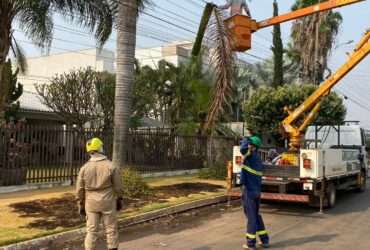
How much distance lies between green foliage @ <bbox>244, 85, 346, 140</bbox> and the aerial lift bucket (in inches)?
603

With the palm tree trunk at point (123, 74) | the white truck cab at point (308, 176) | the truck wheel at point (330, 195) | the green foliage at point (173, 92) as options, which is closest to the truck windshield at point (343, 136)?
the white truck cab at point (308, 176)

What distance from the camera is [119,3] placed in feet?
41.4

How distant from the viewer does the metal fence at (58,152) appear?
13797 millimetres

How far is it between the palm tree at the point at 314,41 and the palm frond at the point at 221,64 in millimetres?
22292

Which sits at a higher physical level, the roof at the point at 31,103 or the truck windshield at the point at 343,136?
the roof at the point at 31,103

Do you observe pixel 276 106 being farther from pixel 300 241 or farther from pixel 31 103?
pixel 300 241

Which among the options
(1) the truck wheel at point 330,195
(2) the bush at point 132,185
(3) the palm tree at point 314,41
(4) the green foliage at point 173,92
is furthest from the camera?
(3) the palm tree at point 314,41

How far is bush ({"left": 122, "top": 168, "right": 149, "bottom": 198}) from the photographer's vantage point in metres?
12.4

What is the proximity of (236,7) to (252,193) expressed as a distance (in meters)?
8.25

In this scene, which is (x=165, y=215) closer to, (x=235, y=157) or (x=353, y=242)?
(x=235, y=157)

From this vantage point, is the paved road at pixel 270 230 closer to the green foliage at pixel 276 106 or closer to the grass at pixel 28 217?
the grass at pixel 28 217

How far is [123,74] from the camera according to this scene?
1239 cm

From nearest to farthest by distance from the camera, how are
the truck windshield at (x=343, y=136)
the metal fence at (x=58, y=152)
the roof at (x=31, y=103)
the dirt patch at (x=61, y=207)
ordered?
1. the dirt patch at (x=61, y=207)
2. the metal fence at (x=58, y=152)
3. the truck windshield at (x=343, y=136)
4. the roof at (x=31, y=103)

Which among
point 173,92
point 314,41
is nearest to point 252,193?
point 173,92
